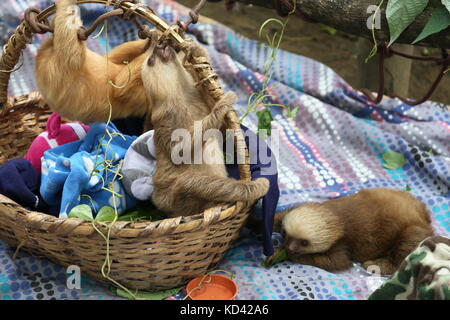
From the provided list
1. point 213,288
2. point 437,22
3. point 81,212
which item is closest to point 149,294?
point 213,288

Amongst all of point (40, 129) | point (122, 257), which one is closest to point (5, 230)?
point (122, 257)

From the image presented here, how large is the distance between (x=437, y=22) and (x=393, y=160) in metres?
0.77

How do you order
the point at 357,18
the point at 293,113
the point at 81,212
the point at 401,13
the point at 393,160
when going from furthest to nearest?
1. the point at 293,113
2. the point at 393,160
3. the point at 357,18
4. the point at 401,13
5. the point at 81,212

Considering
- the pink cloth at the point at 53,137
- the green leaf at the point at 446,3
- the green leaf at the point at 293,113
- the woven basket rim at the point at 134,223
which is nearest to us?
the woven basket rim at the point at 134,223

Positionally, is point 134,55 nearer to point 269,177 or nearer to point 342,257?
point 269,177

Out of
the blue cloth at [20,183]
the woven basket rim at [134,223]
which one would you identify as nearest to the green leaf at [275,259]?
the woven basket rim at [134,223]

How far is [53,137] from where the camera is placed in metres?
1.96

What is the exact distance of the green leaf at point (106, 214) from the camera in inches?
61.6

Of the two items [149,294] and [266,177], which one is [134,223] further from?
[266,177]

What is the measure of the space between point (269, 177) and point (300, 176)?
599mm

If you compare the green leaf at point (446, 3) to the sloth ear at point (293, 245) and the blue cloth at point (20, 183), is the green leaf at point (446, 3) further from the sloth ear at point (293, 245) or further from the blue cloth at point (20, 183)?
the blue cloth at point (20, 183)

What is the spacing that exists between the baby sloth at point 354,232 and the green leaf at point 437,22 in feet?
1.86

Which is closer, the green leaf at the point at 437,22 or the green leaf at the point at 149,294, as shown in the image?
the green leaf at the point at 149,294

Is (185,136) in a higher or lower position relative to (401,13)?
lower
